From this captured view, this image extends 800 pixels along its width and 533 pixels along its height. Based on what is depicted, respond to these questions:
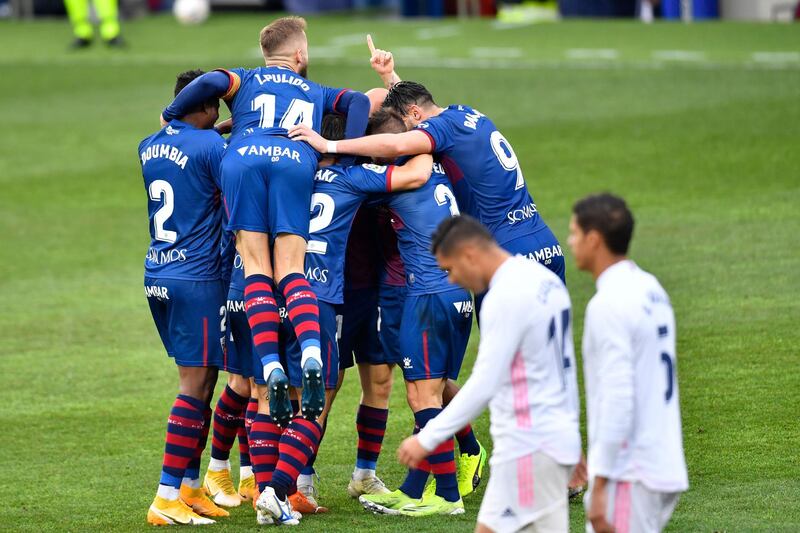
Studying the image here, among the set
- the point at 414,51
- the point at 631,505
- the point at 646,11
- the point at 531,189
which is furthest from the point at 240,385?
the point at 646,11

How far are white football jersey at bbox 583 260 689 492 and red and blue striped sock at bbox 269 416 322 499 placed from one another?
247 centimetres

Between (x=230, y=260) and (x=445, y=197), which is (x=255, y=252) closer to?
(x=230, y=260)

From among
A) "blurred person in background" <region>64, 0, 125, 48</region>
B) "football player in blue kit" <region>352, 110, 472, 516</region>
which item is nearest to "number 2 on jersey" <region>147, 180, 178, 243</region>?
"football player in blue kit" <region>352, 110, 472, 516</region>

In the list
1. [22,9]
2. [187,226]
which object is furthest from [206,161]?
[22,9]

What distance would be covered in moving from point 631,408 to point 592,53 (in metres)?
19.6

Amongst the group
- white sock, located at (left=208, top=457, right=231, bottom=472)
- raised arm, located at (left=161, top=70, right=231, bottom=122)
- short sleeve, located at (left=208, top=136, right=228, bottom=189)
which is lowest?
white sock, located at (left=208, top=457, right=231, bottom=472)

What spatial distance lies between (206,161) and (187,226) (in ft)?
1.25

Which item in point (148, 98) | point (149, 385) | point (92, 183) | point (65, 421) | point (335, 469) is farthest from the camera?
point (148, 98)

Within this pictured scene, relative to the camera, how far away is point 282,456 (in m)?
7.02

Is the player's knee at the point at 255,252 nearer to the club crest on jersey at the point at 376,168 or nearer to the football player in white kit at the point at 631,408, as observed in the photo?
the club crest on jersey at the point at 376,168

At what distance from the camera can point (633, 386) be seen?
4.80 m

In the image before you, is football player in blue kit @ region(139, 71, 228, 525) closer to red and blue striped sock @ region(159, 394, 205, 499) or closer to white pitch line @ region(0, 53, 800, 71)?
red and blue striped sock @ region(159, 394, 205, 499)

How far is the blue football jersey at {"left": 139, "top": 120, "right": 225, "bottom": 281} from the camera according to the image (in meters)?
7.43

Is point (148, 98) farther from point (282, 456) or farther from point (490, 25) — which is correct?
point (282, 456)
